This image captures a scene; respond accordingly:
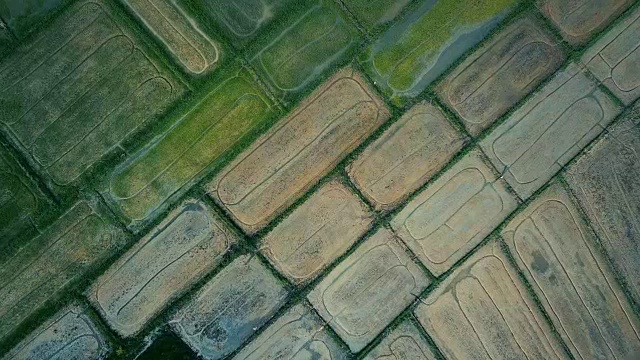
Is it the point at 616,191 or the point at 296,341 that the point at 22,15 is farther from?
the point at 616,191

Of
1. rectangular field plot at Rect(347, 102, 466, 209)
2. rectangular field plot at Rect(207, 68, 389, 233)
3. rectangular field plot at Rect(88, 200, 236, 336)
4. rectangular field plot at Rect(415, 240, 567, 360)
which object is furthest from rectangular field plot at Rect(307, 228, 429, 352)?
rectangular field plot at Rect(88, 200, 236, 336)

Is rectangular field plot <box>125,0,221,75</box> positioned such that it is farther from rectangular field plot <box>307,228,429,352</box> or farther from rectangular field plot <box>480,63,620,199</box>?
rectangular field plot <box>480,63,620,199</box>

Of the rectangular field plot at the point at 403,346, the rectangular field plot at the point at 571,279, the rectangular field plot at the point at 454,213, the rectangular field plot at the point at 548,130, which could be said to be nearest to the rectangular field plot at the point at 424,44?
the rectangular field plot at the point at 548,130

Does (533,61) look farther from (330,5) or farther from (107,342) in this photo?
(107,342)

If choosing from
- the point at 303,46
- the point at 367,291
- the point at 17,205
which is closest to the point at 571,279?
the point at 367,291

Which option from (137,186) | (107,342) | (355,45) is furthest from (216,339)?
(355,45)

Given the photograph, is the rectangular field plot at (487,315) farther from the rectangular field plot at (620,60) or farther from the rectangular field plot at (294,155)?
the rectangular field plot at (620,60)

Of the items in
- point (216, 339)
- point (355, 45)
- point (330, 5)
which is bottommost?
point (216, 339)
